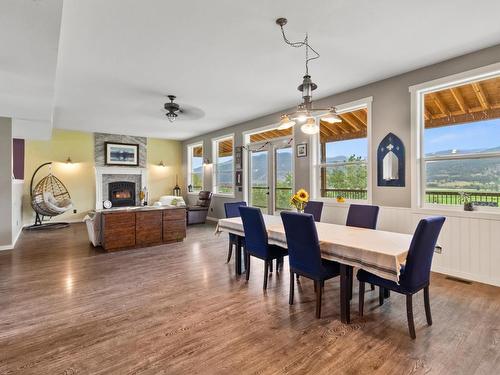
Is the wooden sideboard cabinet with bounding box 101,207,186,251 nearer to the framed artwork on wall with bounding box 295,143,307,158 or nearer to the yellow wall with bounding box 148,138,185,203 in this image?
the framed artwork on wall with bounding box 295,143,307,158

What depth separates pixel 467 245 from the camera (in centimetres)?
338

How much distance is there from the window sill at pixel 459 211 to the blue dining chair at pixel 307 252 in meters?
1.97

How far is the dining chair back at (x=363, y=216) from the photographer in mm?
3268

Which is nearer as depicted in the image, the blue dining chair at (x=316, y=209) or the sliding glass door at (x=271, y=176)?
the blue dining chair at (x=316, y=209)

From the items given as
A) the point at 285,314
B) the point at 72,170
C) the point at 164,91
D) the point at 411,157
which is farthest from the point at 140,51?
the point at 72,170

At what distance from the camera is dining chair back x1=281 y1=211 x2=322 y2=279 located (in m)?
2.38

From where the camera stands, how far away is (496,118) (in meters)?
3.31

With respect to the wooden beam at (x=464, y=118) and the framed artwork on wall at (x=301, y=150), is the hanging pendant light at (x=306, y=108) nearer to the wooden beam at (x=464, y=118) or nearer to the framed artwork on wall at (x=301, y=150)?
the wooden beam at (x=464, y=118)

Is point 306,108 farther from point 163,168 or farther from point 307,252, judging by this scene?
point 163,168

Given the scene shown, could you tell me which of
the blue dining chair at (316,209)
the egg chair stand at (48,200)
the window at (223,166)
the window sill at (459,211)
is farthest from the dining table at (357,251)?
the egg chair stand at (48,200)

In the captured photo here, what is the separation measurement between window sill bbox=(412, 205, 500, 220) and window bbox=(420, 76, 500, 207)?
0.21ft

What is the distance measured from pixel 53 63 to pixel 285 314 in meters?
3.42

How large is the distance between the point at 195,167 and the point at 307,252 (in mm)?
7617

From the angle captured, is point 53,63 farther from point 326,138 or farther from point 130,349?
point 326,138
